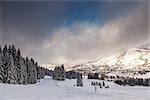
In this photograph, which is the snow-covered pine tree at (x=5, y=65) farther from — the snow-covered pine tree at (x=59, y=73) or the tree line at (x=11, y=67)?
the snow-covered pine tree at (x=59, y=73)

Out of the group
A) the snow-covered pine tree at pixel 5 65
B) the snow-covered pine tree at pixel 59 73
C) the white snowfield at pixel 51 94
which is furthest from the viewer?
the snow-covered pine tree at pixel 59 73

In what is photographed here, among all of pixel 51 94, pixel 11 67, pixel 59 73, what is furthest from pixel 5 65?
pixel 59 73

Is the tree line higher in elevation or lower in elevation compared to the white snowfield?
higher

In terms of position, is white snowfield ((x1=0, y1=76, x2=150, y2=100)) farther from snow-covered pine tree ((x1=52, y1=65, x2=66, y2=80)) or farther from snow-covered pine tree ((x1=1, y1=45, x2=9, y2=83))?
snow-covered pine tree ((x1=52, y1=65, x2=66, y2=80))

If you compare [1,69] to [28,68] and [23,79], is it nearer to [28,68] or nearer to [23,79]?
[23,79]

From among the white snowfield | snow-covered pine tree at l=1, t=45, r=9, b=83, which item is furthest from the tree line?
the white snowfield

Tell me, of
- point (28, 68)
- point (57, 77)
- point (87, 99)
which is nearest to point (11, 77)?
point (28, 68)

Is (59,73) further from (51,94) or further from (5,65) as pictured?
(51,94)

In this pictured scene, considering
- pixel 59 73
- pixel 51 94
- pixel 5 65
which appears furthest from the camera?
pixel 59 73

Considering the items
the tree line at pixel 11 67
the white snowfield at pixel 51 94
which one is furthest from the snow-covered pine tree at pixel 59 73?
the white snowfield at pixel 51 94

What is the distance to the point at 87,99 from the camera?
128ft

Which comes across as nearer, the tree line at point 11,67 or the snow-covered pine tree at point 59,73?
the tree line at point 11,67

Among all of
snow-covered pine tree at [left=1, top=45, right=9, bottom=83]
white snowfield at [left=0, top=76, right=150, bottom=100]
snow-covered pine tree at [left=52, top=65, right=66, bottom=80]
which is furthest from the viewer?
snow-covered pine tree at [left=52, top=65, right=66, bottom=80]

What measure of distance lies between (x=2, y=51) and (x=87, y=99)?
2151 inches
